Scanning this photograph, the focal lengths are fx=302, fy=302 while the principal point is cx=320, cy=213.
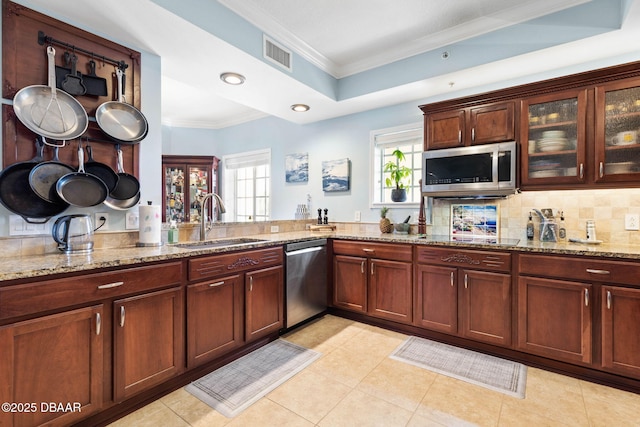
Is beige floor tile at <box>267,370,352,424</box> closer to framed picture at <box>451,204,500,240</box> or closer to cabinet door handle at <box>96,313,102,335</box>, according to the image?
cabinet door handle at <box>96,313,102,335</box>

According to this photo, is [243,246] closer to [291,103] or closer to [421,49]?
[291,103]

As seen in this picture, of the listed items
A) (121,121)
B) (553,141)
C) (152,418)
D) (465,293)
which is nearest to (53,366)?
(152,418)

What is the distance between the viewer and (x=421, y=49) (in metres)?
2.85

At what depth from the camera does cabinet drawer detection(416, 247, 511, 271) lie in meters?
2.38

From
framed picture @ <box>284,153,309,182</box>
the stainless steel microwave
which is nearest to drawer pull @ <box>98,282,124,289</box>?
the stainless steel microwave

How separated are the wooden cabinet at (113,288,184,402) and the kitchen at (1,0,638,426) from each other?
770 mm

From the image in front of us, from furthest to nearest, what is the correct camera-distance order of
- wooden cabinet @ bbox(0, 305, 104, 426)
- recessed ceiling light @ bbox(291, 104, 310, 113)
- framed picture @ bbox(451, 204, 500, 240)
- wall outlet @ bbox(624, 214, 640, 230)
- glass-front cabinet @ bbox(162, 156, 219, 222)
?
glass-front cabinet @ bbox(162, 156, 219, 222) → recessed ceiling light @ bbox(291, 104, 310, 113) → framed picture @ bbox(451, 204, 500, 240) → wall outlet @ bbox(624, 214, 640, 230) → wooden cabinet @ bbox(0, 305, 104, 426)

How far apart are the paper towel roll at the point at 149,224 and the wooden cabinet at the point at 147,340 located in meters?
0.51

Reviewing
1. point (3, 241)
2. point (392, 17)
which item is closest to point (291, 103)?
point (392, 17)

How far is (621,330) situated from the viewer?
A: 1.97 meters

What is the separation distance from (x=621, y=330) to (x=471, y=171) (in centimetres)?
151

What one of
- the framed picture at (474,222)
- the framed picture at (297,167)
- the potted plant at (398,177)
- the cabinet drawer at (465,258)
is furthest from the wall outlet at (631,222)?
the framed picture at (297,167)

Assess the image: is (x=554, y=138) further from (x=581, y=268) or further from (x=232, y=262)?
(x=232, y=262)

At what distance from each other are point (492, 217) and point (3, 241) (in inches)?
146
